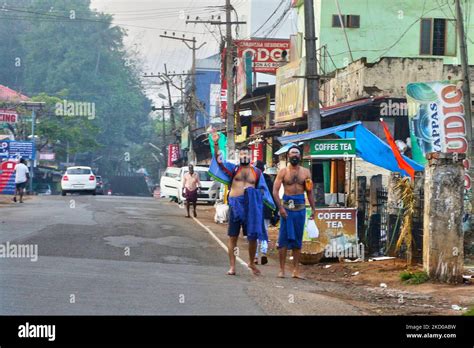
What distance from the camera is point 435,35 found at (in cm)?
3850

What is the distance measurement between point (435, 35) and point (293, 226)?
85.8 feet

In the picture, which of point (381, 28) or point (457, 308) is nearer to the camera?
point (457, 308)

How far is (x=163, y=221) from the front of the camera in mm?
25766

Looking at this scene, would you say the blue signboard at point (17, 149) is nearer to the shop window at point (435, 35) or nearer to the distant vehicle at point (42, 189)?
the distant vehicle at point (42, 189)

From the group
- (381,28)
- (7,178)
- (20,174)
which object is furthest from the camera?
(7,178)

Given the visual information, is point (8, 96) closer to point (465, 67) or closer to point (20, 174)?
point (20, 174)

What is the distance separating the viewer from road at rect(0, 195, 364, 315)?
10070 mm

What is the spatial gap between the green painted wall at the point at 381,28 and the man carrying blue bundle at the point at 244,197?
24.6 metres

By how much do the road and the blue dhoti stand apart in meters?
0.62

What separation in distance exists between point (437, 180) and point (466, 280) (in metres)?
1.72

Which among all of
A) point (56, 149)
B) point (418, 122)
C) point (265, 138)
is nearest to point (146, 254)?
point (418, 122)

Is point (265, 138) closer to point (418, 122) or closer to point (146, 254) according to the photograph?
point (418, 122)

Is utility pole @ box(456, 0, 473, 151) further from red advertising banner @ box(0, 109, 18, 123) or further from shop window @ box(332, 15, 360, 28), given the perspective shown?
red advertising banner @ box(0, 109, 18, 123)

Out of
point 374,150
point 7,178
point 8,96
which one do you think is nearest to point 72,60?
point 8,96
